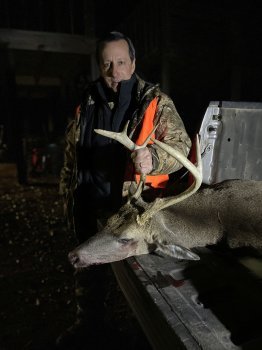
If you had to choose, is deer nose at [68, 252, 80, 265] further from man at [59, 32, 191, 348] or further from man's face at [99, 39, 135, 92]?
man's face at [99, 39, 135, 92]

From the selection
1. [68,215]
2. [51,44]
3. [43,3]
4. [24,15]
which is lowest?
[68,215]

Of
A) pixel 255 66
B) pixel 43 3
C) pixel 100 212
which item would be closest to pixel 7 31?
pixel 43 3

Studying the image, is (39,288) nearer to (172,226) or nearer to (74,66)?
(172,226)

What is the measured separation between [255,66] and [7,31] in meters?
7.07

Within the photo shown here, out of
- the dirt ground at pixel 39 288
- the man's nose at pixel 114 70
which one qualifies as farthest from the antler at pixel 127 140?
the dirt ground at pixel 39 288

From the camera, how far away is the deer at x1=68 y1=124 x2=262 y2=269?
2.25m

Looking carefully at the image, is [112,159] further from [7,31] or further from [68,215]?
[7,31]

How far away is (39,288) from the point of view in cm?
395

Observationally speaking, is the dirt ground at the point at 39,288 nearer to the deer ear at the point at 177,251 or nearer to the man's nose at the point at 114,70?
the deer ear at the point at 177,251

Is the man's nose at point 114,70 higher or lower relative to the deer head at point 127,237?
higher

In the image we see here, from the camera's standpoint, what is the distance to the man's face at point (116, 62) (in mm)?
2490

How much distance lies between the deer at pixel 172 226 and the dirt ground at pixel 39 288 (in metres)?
1.37

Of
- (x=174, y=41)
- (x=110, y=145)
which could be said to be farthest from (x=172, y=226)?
(x=174, y=41)

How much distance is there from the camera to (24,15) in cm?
859
